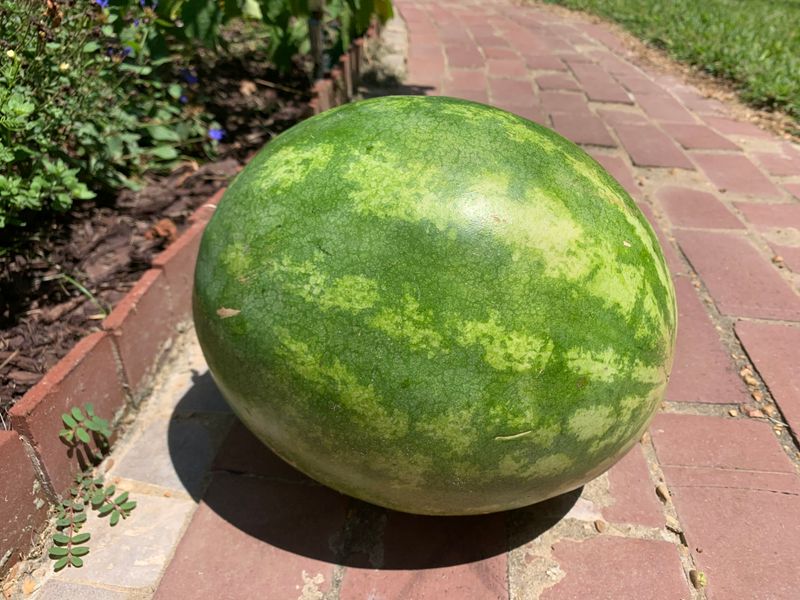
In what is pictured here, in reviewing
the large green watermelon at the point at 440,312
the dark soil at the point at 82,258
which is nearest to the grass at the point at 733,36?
the dark soil at the point at 82,258

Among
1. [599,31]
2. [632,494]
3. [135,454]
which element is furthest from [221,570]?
[599,31]

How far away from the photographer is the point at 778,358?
2.42 metres

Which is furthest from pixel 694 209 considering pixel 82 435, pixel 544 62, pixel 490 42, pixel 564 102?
pixel 490 42

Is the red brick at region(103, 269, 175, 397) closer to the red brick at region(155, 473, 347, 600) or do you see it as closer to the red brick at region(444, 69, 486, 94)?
the red brick at region(155, 473, 347, 600)

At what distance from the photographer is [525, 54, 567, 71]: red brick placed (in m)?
5.52

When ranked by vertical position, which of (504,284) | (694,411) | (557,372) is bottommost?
(694,411)

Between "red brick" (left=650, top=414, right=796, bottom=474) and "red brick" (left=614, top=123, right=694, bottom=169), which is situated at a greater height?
"red brick" (left=614, top=123, right=694, bottom=169)

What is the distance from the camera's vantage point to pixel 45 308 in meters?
2.35

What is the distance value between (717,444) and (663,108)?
340 cm

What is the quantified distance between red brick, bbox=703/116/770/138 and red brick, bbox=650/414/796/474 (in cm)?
293

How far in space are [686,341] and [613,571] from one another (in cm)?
111

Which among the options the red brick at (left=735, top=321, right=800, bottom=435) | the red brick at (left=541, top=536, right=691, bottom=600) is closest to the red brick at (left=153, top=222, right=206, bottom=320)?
the red brick at (left=541, top=536, right=691, bottom=600)

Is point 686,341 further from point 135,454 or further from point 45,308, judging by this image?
point 45,308

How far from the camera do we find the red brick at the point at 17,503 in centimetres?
165
